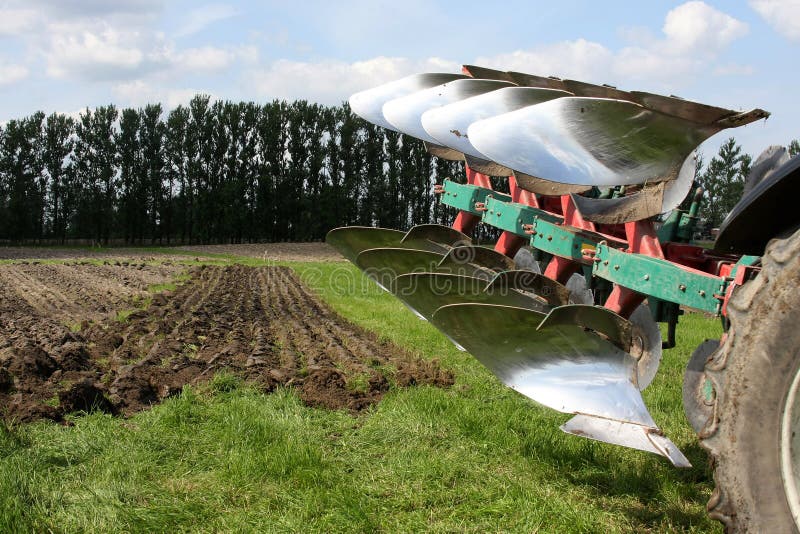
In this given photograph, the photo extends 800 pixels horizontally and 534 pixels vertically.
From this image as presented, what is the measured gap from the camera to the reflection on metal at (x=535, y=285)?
341 cm

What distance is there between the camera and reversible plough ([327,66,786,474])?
2318 millimetres

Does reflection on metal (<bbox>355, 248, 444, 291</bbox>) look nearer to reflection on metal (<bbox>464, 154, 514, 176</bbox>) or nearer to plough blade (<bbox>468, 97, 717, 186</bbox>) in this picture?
reflection on metal (<bbox>464, 154, 514, 176</bbox>)

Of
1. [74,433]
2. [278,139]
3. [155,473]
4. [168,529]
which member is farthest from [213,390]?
[278,139]

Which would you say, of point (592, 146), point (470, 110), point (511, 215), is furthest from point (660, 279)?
point (511, 215)

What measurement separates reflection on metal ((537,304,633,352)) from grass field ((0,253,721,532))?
0.69 m

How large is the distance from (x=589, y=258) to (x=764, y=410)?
4.39 ft

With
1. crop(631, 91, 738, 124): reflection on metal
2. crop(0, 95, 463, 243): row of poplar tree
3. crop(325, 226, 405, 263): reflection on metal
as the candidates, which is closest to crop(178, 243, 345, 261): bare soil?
crop(0, 95, 463, 243): row of poplar tree

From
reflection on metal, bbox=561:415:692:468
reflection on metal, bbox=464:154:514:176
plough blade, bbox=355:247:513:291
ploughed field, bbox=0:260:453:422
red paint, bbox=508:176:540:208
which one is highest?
reflection on metal, bbox=464:154:514:176

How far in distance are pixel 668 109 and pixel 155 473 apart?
264 cm

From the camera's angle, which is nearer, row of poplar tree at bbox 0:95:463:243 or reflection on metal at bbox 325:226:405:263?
reflection on metal at bbox 325:226:405:263

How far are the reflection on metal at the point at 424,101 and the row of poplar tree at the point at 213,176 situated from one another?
3635 cm

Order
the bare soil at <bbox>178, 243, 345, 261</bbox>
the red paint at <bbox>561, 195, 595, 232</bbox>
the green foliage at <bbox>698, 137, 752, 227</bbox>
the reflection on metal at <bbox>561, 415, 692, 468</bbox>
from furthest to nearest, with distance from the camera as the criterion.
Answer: the bare soil at <bbox>178, 243, 345, 261</bbox> → the green foliage at <bbox>698, 137, 752, 227</bbox> → the red paint at <bbox>561, 195, 595, 232</bbox> → the reflection on metal at <bbox>561, 415, 692, 468</bbox>

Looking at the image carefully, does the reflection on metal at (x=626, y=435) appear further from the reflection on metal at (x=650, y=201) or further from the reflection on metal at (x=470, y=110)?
the reflection on metal at (x=470, y=110)

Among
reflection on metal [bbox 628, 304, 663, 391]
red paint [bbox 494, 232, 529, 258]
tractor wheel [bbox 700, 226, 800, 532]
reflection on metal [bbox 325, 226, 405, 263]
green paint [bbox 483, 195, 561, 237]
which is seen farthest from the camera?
reflection on metal [bbox 325, 226, 405, 263]
